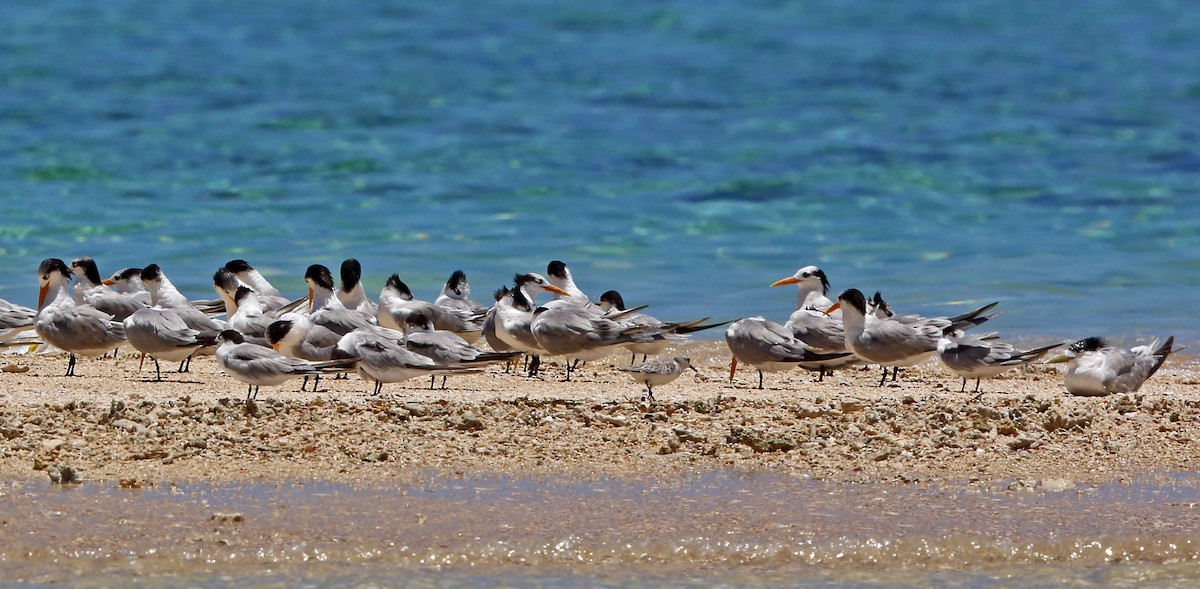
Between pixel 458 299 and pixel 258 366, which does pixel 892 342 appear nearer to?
pixel 458 299

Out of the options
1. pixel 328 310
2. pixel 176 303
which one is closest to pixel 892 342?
pixel 328 310

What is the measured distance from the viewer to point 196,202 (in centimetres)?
1839

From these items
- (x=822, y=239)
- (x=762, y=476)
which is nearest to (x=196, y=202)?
(x=822, y=239)

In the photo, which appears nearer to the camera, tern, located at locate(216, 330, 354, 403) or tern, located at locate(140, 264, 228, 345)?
tern, located at locate(216, 330, 354, 403)

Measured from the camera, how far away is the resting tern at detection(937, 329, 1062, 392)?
8.87m

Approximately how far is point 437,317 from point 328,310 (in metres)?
1.07

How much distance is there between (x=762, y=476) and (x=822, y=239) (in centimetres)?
1051

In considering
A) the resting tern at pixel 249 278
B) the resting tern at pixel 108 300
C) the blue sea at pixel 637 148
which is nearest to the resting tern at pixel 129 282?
the resting tern at pixel 108 300

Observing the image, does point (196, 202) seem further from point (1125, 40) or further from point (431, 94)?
point (1125, 40)

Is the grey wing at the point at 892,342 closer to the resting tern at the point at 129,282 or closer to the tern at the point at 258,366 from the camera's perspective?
the tern at the point at 258,366

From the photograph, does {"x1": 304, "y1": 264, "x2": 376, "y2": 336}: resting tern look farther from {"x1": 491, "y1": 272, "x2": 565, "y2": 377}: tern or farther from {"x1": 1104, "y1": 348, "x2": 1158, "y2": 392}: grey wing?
{"x1": 1104, "y1": 348, "x2": 1158, "y2": 392}: grey wing

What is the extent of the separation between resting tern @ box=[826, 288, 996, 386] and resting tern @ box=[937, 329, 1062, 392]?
407 mm

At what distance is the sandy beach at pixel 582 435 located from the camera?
6.39m

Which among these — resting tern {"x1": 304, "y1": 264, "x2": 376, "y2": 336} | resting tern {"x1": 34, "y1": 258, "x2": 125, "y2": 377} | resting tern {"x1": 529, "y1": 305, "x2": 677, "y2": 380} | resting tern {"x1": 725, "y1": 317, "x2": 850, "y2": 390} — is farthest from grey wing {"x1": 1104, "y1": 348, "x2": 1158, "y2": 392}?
resting tern {"x1": 34, "y1": 258, "x2": 125, "y2": 377}
